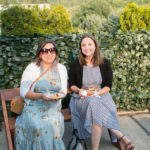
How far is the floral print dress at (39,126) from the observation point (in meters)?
2.34

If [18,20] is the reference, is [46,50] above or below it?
below

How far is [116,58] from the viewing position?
381 centimetres

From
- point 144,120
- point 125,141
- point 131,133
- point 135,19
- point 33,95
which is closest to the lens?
point 33,95

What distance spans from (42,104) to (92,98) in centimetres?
65

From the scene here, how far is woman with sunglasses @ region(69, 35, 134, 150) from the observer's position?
2.56 meters

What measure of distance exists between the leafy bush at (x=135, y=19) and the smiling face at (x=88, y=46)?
28.6 ft

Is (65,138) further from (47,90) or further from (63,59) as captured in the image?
(63,59)

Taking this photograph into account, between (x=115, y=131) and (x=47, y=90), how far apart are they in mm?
1026

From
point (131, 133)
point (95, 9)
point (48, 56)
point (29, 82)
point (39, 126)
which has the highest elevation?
point (95, 9)

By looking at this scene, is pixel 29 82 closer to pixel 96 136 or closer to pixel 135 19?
pixel 96 136

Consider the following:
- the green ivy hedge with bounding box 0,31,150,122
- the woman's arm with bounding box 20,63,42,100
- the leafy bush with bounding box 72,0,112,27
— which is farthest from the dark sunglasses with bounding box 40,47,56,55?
the leafy bush with bounding box 72,0,112,27

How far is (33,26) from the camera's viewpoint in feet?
21.8

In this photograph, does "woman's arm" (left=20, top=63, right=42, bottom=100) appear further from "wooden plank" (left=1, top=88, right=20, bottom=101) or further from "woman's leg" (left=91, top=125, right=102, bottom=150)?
"woman's leg" (left=91, top=125, right=102, bottom=150)

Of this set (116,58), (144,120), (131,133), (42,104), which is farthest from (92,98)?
(144,120)
